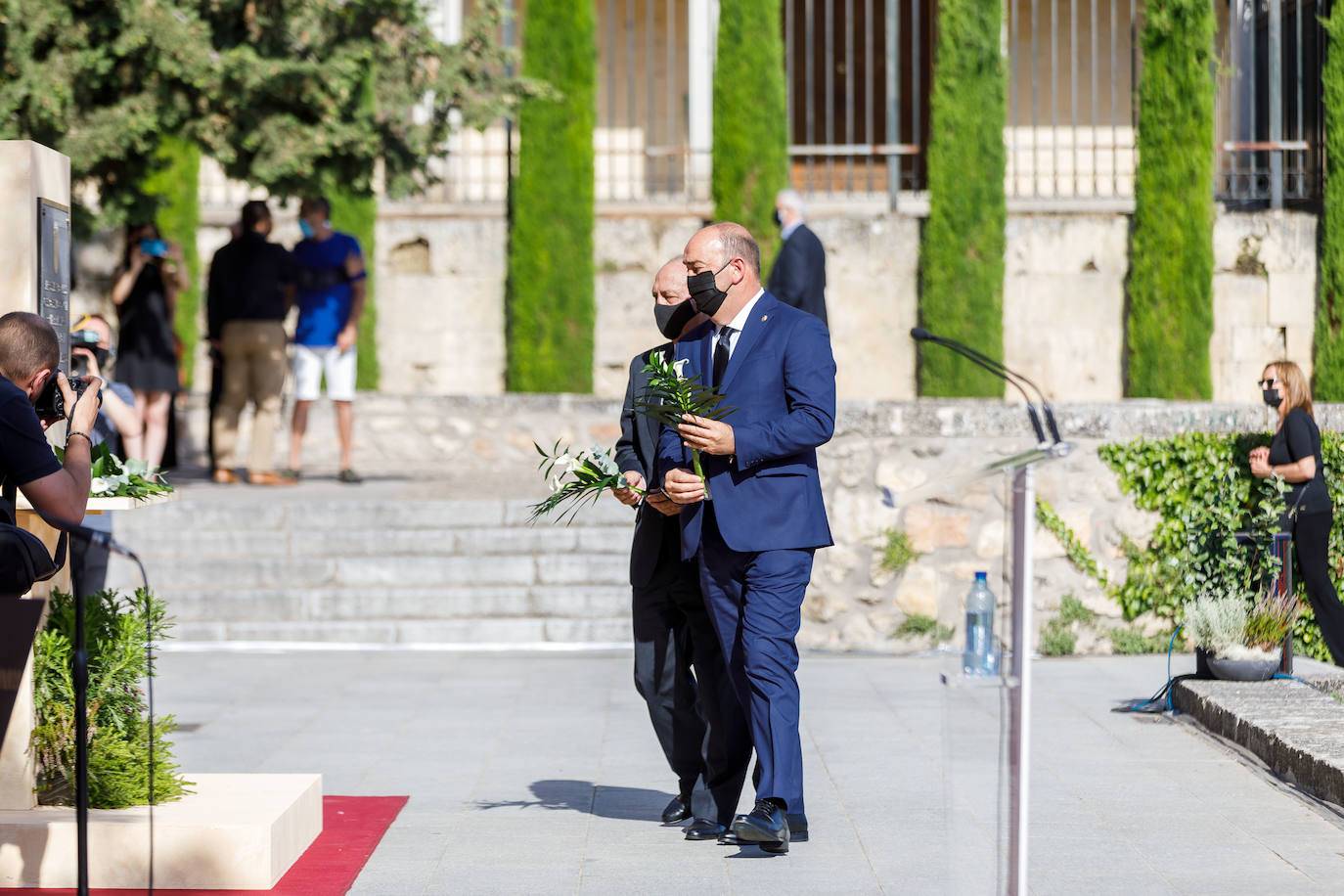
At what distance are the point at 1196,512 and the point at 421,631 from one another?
15.3ft

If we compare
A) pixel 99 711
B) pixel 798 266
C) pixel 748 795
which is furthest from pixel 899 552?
pixel 99 711

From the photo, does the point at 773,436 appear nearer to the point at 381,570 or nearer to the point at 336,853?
the point at 336,853

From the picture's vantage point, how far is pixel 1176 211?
17.5 meters

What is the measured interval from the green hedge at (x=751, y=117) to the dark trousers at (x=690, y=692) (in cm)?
1225

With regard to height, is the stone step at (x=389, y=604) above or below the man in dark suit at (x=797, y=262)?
below

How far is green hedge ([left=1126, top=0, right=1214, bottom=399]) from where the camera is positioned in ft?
57.3

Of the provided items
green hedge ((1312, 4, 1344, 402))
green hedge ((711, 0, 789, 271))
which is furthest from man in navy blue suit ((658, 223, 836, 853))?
green hedge ((1312, 4, 1344, 402))

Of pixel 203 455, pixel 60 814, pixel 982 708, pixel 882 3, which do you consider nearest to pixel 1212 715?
pixel 982 708

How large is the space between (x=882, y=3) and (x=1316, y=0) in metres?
5.58

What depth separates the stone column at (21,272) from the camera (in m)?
4.89

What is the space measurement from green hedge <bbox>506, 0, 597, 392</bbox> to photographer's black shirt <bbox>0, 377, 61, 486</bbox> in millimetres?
13075

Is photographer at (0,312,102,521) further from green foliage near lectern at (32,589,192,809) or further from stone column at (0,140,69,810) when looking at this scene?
green foliage near lectern at (32,589,192,809)

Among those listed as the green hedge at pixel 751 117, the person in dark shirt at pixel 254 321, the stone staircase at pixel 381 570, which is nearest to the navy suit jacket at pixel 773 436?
the stone staircase at pixel 381 570

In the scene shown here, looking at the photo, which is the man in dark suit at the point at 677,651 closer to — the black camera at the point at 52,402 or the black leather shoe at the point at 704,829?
the black leather shoe at the point at 704,829
